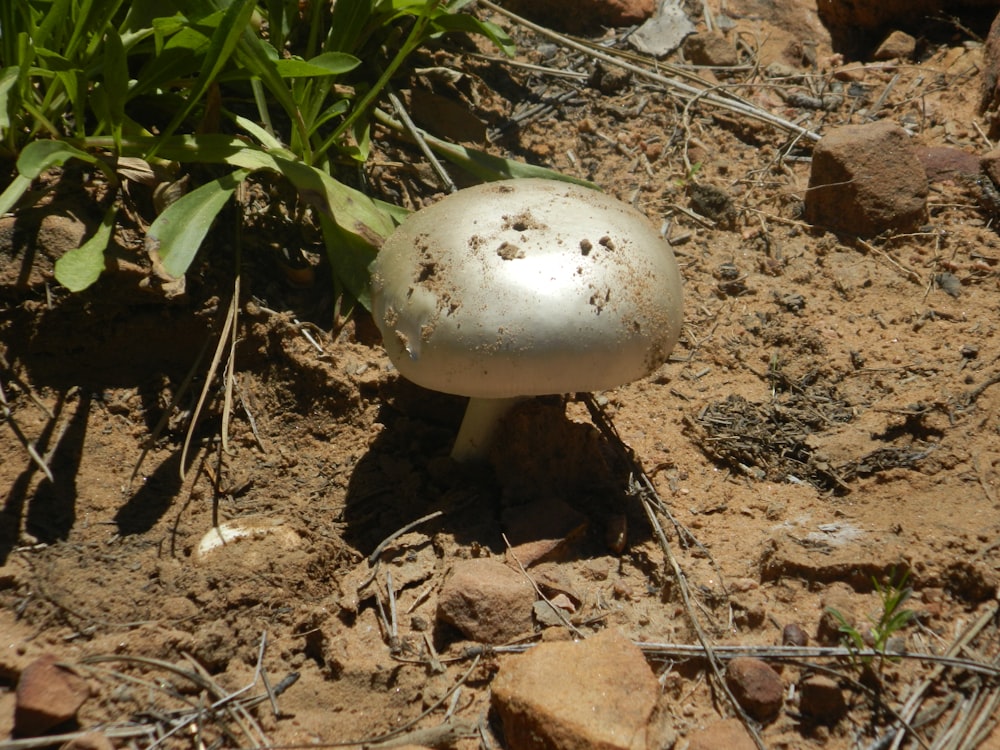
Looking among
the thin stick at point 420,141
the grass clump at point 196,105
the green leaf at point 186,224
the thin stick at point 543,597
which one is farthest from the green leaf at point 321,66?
the thin stick at point 543,597

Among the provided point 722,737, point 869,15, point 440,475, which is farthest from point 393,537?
point 869,15

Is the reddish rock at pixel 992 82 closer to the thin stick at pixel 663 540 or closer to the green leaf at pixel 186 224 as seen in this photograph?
the thin stick at pixel 663 540

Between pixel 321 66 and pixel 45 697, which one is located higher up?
pixel 321 66

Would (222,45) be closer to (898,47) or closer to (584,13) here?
(584,13)

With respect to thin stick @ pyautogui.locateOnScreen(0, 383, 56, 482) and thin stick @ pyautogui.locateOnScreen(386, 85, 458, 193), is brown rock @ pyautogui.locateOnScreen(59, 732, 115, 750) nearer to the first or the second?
thin stick @ pyautogui.locateOnScreen(0, 383, 56, 482)

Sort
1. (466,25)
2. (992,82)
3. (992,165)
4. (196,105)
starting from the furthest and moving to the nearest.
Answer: (992,82)
(992,165)
(466,25)
(196,105)

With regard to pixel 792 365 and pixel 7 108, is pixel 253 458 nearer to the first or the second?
pixel 7 108
